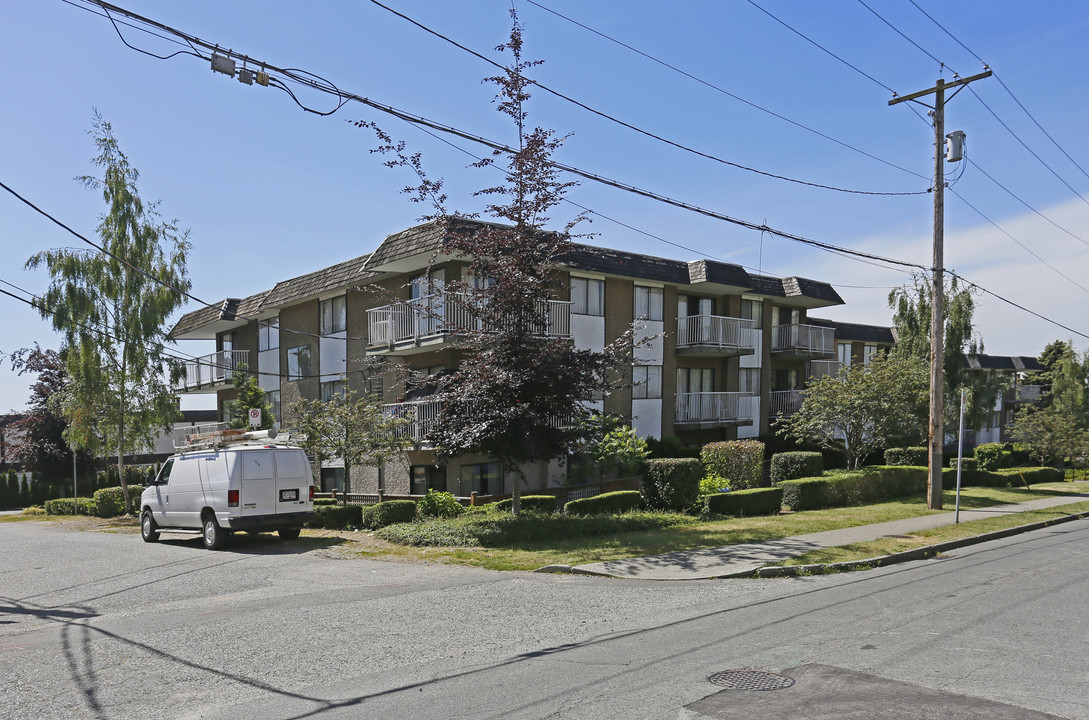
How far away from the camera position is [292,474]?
54.2ft

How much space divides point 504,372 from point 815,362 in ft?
81.4

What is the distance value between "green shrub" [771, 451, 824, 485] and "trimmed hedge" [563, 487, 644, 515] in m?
5.53

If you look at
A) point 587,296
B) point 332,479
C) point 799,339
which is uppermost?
point 587,296

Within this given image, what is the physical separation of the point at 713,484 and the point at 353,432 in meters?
9.29

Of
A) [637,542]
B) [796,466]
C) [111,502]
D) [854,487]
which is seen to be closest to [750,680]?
[637,542]

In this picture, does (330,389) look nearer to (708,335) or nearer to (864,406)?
(708,335)

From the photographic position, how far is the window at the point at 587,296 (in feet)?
84.9

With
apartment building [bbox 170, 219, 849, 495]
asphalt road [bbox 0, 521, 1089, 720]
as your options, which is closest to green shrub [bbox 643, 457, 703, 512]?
apartment building [bbox 170, 219, 849, 495]

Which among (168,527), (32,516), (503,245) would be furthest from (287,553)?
(32,516)

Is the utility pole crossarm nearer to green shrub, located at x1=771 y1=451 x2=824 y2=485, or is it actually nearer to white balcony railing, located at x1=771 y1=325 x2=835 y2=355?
green shrub, located at x1=771 y1=451 x2=824 y2=485

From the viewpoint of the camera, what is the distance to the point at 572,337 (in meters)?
24.9

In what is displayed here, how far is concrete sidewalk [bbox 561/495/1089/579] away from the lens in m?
11.1

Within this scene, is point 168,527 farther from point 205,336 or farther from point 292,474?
point 205,336

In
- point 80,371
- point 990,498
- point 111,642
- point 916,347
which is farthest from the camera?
point 916,347
